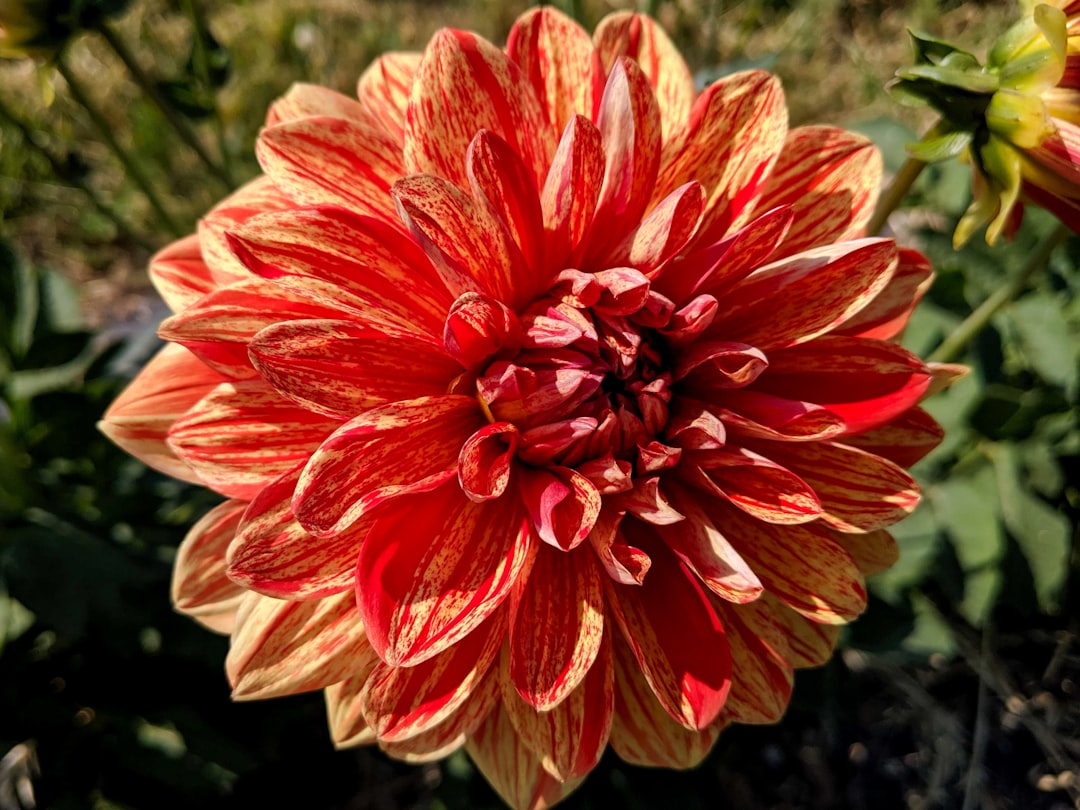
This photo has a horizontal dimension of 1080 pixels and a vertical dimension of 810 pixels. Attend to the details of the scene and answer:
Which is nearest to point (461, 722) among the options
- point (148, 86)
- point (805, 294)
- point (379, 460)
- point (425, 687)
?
point (425, 687)

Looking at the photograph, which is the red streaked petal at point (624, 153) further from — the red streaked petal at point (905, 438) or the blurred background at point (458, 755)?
the blurred background at point (458, 755)

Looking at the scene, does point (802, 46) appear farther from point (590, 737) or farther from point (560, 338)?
point (590, 737)

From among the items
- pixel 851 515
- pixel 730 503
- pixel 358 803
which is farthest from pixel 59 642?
pixel 851 515

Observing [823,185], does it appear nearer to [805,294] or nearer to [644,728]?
[805,294]

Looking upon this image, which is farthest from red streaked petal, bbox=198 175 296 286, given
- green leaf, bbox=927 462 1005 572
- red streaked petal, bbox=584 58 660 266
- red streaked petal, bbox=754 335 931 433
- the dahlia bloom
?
green leaf, bbox=927 462 1005 572

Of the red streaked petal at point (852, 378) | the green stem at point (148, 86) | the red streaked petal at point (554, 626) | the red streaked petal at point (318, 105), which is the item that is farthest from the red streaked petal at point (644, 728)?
the green stem at point (148, 86)
